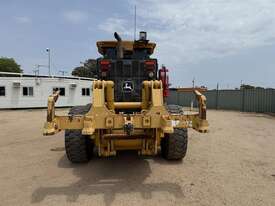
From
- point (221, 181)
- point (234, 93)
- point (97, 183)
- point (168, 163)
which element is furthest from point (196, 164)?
point (234, 93)

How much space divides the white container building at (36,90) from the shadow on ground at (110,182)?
71.2 ft

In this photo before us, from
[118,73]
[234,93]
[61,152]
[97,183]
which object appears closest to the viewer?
[97,183]

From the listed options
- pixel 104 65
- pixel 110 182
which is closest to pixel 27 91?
pixel 104 65

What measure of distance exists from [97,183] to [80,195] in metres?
0.67

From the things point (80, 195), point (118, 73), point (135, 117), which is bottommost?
point (80, 195)

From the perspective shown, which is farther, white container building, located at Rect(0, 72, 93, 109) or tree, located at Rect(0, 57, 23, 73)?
tree, located at Rect(0, 57, 23, 73)

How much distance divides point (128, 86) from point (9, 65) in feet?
243

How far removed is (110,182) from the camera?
6.18 m

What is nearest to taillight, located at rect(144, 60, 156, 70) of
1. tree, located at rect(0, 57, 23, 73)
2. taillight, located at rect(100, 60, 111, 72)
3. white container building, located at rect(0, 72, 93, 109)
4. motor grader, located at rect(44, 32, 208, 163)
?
motor grader, located at rect(44, 32, 208, 163)

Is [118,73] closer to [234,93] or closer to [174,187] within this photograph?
[174,187]

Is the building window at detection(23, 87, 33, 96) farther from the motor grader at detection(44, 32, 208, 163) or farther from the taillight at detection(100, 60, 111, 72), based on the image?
the taillight at detection(100, 60, 111, 72)

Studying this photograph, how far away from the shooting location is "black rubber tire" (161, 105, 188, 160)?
7.22 m

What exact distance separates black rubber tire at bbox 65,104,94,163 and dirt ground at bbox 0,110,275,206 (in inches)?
7.4

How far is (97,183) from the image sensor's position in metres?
6.12
